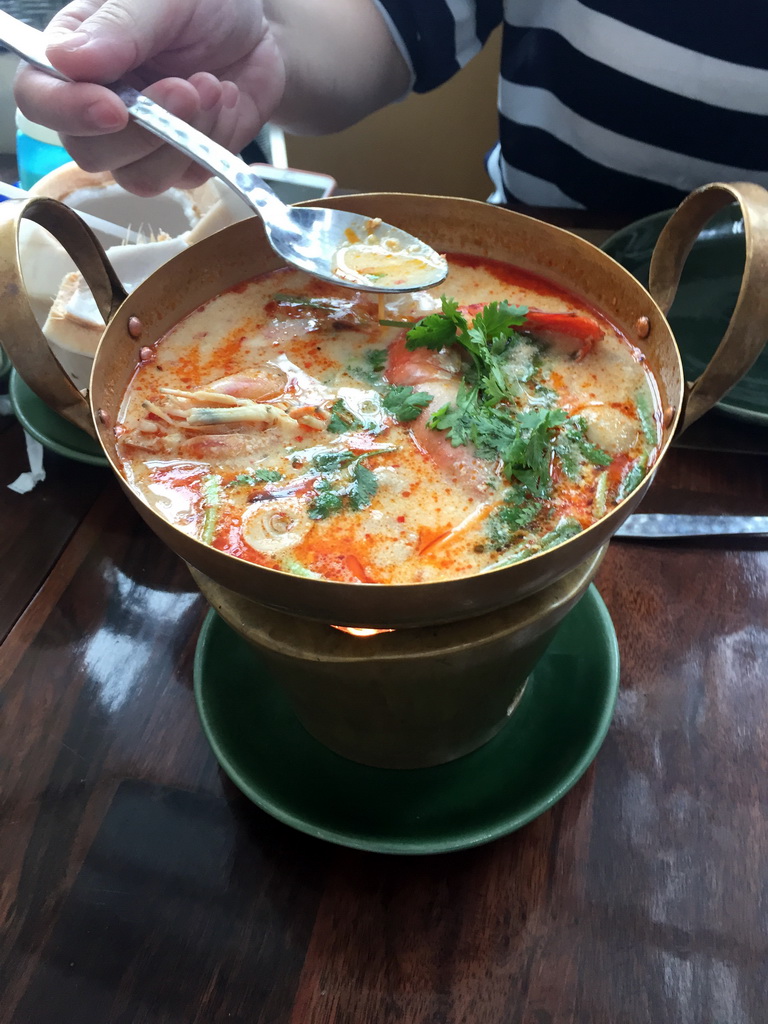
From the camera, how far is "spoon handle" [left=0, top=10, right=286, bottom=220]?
42.7 inches

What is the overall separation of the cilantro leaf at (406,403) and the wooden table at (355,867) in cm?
66

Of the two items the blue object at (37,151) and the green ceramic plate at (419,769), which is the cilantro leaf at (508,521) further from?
the blue object at (37,151)

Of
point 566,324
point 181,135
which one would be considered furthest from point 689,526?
point 181,135

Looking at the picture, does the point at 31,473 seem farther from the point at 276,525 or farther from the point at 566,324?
the point at 566,324

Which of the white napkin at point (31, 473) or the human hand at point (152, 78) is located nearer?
the human hand at point (152, 78)

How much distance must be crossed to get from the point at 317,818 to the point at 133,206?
1.55 m

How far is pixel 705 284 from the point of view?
180 centimetres

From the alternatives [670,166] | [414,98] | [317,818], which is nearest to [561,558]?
[317,818]

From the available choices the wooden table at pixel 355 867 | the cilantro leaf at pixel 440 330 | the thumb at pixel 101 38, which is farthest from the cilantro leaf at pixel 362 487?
the thumb at pixel 101 38

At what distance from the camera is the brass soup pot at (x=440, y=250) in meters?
0.73

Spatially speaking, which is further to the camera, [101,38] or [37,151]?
[37,151]

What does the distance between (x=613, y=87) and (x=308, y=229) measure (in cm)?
104

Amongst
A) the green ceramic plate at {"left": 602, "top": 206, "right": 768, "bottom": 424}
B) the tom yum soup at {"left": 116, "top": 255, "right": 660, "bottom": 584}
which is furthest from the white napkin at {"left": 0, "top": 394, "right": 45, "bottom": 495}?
the green ceramic plate at {"left": 602, "top": 206, "right": 768, "bottom": 424}

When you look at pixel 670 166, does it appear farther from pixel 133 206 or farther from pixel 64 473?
pixel 64 473
